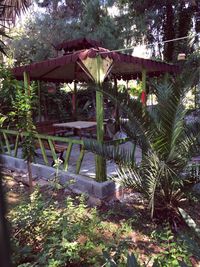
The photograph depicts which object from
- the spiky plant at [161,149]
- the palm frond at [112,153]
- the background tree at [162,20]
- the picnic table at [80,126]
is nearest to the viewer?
the spiky plant at [161,149]

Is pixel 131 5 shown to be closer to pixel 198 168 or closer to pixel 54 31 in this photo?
pixel 54 31

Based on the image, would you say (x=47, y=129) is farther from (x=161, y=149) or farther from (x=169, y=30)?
(x=169, y=30)

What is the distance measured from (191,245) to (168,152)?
2.11 m

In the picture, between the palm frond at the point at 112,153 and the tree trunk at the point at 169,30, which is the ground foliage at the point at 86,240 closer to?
the palm frond at the point at 112,153

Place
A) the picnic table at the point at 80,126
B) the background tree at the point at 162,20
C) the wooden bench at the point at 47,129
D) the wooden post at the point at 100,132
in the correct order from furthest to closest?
the background tree at the point at 162,20 → the wooden bench at the point at 47,129 → the picnic table at the point at 80,126 → the wooden post at the point at 100,132

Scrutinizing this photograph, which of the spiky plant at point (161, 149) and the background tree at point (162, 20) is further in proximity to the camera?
the background tree at point (162, 20)

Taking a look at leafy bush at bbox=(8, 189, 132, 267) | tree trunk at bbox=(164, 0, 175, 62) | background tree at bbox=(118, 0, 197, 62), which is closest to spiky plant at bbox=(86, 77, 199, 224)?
leafy bush at bbox=(8, 189, 132, 267)

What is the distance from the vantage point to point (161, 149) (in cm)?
424

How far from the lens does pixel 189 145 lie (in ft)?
14.1

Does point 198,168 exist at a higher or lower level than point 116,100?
lower

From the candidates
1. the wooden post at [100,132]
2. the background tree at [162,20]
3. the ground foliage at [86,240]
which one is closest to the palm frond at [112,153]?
the wooden post at [100,132]

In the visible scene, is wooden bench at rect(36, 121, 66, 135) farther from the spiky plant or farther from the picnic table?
the spiky plant

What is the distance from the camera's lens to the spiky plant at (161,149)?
4.12 metres

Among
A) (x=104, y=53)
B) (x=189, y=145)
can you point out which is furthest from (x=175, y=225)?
→ (x=104, y=53)
